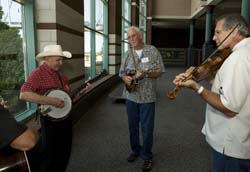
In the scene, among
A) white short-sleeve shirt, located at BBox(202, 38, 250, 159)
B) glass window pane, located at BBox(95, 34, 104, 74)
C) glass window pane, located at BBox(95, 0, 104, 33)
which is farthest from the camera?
glass window pane, located at BBox(95, 34, 104, 74)

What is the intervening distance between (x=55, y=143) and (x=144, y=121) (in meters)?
0.92

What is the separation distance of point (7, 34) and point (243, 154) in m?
2.60

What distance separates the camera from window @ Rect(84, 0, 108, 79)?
20.7 ft

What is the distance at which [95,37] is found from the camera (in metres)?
7.06

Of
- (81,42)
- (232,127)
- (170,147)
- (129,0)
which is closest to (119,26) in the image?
(129,0)

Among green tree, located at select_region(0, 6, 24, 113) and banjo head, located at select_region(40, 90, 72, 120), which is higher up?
green tree, located at select_region(0, 6, 24, 113)

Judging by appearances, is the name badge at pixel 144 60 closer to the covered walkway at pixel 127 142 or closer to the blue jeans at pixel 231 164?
the covered walkway at pixel 127 142

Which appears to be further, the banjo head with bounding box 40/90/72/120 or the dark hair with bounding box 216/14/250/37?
the banjo head with bounding box 40/90/72/120

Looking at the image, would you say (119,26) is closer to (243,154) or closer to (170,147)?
(170,147)

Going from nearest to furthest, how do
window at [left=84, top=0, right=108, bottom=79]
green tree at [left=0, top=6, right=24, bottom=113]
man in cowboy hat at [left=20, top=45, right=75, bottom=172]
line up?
man in cowboy hat at [left=20, top=45, right=75, bottom=172]
green tree at [left=0, top=6, right=24, bottom=113]
window at [left=84, top=0, right=108, bottom=79]

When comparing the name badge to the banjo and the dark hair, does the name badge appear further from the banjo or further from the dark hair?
the dark hair

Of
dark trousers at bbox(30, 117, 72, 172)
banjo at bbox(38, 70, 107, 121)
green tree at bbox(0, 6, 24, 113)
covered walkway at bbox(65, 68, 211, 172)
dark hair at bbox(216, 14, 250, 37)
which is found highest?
dark hair at bbox(216, 14, 250, 37)

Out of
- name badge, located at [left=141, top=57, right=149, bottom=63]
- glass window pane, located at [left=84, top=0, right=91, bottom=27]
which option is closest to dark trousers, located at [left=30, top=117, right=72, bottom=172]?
name badge, located at [left=141, top=57, right=149, bottom=63]

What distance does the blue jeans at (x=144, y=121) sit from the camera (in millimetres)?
2707
